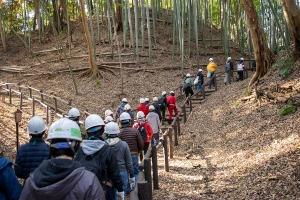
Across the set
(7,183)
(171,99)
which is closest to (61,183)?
(7,183)

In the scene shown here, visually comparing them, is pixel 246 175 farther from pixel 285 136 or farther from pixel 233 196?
pixel 285 136

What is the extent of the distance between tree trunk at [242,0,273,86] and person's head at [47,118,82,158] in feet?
34.6

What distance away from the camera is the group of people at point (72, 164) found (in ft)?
6.61

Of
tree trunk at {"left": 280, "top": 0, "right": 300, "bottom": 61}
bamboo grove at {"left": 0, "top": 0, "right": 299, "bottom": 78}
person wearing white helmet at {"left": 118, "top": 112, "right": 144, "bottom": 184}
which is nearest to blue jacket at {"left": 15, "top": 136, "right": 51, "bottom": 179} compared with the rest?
person wearing white helmet at {"left": 118, "top": 112, "right": 144, "bottom": 184}

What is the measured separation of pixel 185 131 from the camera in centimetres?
1163

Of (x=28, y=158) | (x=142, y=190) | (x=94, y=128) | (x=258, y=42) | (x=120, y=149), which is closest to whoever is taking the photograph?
(x=94, y=128)

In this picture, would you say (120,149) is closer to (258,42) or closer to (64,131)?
(64,131)

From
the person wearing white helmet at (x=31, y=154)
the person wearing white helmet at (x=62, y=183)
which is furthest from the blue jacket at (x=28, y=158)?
the person wearing white helmet at (x=62, y=183)

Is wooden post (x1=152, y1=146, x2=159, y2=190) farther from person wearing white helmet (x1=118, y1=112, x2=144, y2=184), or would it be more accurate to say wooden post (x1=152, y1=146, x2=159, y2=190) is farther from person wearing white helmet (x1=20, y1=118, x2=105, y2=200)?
person wearing white helmet (x1=20, y1=118, x2=105, y2=200)

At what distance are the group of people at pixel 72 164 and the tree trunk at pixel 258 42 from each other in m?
7.72

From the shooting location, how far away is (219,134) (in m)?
9.58

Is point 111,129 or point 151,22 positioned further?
point 151,22

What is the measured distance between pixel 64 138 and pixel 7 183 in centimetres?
73

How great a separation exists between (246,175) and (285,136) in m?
1.54
